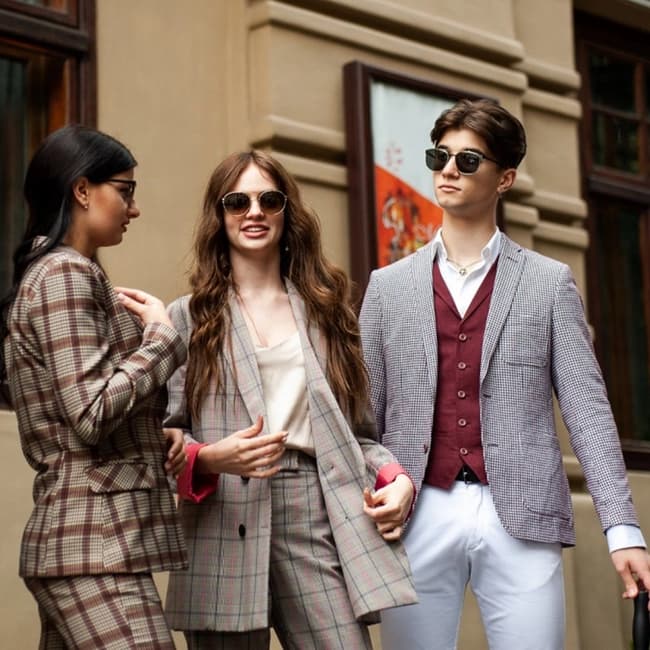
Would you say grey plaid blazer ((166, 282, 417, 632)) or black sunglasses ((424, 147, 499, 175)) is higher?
black sunglasses ((424, 147, 499, 175))

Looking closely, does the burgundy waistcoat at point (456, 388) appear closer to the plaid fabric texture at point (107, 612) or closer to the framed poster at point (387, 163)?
the plaid fabric texture at point (107, 612)

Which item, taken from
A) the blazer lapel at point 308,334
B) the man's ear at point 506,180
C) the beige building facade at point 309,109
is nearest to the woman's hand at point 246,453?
the blazer lapel at point 308,334

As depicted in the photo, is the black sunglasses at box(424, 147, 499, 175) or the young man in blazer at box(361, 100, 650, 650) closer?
the young man in blazer at box(361, 100, 650, 650)

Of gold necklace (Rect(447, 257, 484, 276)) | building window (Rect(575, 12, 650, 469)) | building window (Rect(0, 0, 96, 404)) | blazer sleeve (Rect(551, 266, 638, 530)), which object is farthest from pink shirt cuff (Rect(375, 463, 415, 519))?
building window (Rect(575, 12, 650, 469))

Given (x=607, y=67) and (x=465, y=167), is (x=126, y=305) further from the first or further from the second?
(x=607, y=67)

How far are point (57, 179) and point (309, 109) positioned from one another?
3.86 metres

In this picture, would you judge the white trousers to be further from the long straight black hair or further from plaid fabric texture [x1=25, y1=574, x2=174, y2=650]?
the long straight black hair

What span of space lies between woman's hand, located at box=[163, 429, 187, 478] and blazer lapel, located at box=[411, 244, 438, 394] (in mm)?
907

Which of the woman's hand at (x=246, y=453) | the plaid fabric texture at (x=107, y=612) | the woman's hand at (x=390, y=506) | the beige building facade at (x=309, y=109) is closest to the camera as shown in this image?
the plaid fabric texture at (x=107, y=612)

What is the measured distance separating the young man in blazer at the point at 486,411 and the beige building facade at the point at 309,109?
2.24 metres

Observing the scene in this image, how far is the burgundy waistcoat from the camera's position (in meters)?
4.21

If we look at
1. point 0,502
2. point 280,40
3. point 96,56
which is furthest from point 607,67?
point 0,502

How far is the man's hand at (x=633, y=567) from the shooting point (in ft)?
13.5

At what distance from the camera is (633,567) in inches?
163
